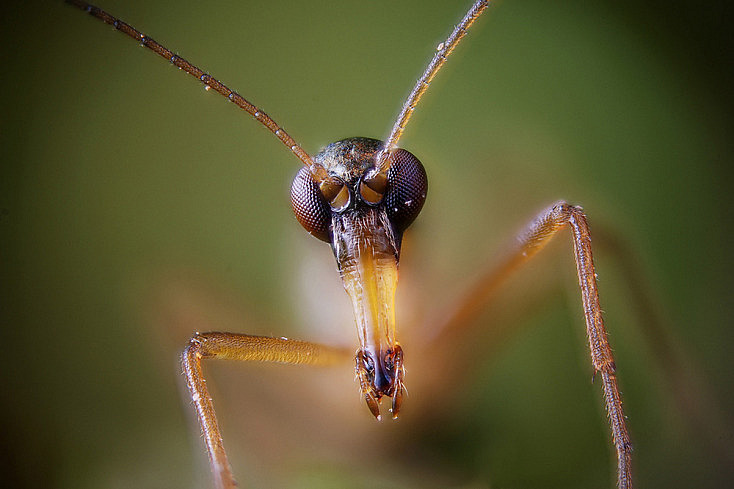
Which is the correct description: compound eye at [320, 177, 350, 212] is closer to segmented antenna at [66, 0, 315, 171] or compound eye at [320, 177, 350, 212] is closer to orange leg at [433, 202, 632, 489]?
segmented antenna at [66, 0, 315, 171]

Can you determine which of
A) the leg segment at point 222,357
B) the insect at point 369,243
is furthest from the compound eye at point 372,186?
the leg segment at point 222,357

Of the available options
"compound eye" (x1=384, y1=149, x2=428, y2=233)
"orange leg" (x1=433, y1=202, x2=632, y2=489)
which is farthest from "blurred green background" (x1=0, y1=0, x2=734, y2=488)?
"compound eye" (x1=384, y1=149, x2=428, y2=233)

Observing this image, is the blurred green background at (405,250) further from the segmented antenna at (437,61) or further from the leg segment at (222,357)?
the segmented antenna at (437,61)

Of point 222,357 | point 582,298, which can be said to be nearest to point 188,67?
point 222,357

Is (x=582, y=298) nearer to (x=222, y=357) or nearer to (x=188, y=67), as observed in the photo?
(x=222, y=357)

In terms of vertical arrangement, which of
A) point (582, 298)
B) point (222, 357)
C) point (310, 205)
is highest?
point (310, 205)

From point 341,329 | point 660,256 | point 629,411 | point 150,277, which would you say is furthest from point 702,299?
point 150,277
